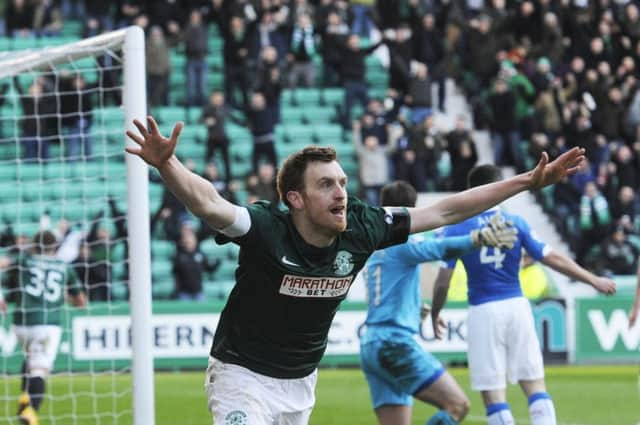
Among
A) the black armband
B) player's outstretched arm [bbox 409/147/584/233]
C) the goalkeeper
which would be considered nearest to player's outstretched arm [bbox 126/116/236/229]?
the black armband

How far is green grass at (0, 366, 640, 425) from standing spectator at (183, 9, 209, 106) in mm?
8124

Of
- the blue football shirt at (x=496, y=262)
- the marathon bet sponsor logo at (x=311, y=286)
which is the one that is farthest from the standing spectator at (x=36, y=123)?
the marathon bet sponsor logo at (x=311, y=286)

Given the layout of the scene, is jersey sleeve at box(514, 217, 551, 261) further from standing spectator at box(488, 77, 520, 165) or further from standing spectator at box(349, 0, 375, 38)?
standing spectator at box(349, 0, 375, 38)

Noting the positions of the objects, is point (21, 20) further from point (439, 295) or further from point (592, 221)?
point (439, 295)

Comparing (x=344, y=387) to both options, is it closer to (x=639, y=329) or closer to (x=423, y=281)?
(x=423, y=281)

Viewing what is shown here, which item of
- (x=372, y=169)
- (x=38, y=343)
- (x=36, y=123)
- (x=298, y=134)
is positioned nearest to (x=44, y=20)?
(x=36, y=123)

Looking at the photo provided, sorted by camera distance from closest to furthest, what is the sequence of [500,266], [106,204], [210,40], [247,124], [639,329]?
[500,266], [639,329], [106,204], [247,124], [210,40]

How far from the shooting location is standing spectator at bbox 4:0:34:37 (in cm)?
2778

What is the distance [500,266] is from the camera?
10.2m

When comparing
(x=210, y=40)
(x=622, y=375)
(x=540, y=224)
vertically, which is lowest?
(x=622, y=375)

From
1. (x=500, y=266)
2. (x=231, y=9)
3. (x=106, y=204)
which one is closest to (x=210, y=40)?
(x=231, y=9)

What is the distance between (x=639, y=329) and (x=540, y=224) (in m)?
5.24

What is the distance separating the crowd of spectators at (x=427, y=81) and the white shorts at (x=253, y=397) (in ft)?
54.3

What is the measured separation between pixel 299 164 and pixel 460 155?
18.4 m
